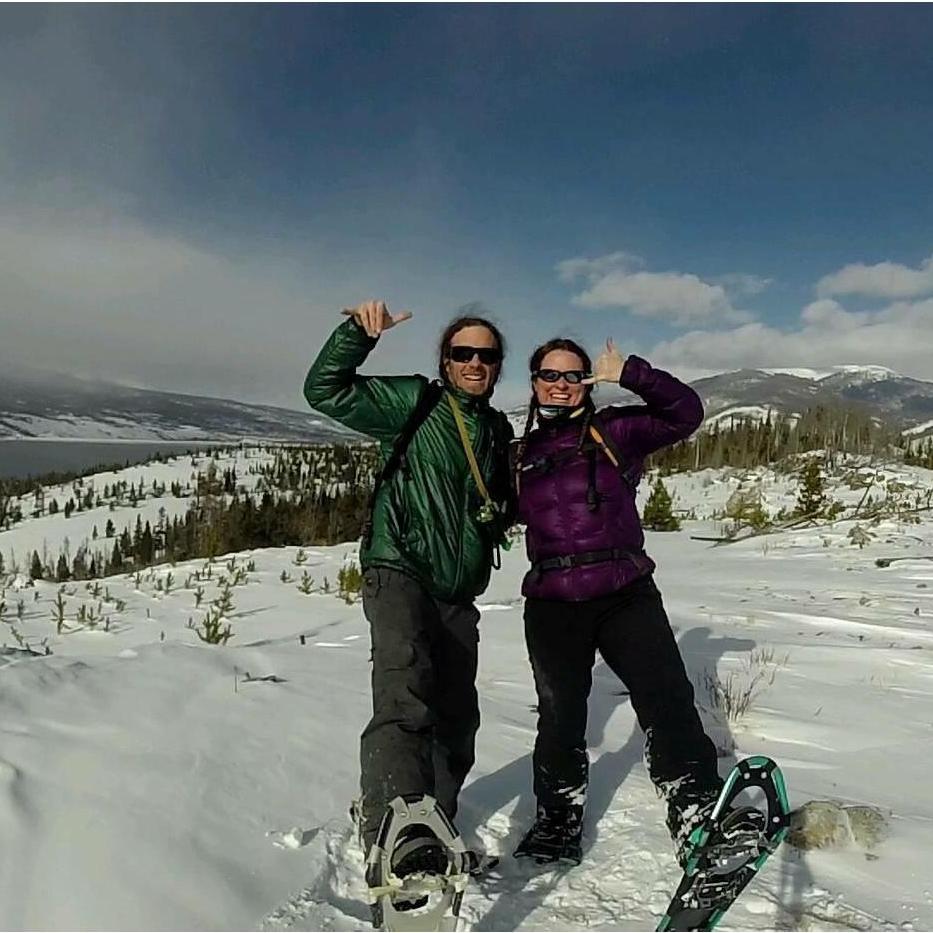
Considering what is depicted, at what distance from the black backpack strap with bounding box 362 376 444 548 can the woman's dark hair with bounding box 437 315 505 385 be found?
0.43 feet

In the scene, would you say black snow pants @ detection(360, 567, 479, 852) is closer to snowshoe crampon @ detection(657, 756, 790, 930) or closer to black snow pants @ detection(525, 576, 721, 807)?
black snow pants @ detection(525, 576, 721, 807)

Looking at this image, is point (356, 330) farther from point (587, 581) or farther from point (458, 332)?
point (587, 581)

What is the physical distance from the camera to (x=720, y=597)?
24.4 feet

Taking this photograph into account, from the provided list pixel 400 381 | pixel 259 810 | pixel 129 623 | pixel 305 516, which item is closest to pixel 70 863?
pixel 259 810

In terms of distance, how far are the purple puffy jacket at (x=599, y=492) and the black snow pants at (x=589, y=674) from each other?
0.08 m

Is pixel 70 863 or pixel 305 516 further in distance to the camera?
pixel 305 516

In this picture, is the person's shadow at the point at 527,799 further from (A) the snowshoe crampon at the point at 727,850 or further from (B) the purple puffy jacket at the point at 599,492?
(B) the purple puffy jacket at the point at 599,492

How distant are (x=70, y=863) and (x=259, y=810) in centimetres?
63

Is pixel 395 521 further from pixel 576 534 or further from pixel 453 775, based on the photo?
pixel 453 775

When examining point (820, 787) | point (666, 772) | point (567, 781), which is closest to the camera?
point (666, 772)

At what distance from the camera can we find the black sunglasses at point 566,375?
110 inches

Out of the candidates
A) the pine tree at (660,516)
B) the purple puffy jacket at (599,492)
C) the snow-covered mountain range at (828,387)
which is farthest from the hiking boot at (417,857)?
the snow-covered mountain range at (828,387)


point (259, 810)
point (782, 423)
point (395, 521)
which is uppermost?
point (782, 423)

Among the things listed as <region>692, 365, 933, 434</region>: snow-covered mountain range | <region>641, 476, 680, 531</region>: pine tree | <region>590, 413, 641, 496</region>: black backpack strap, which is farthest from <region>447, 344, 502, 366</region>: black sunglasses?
<region>692, 365, 933, 434</region>: snow-covered mountain range
